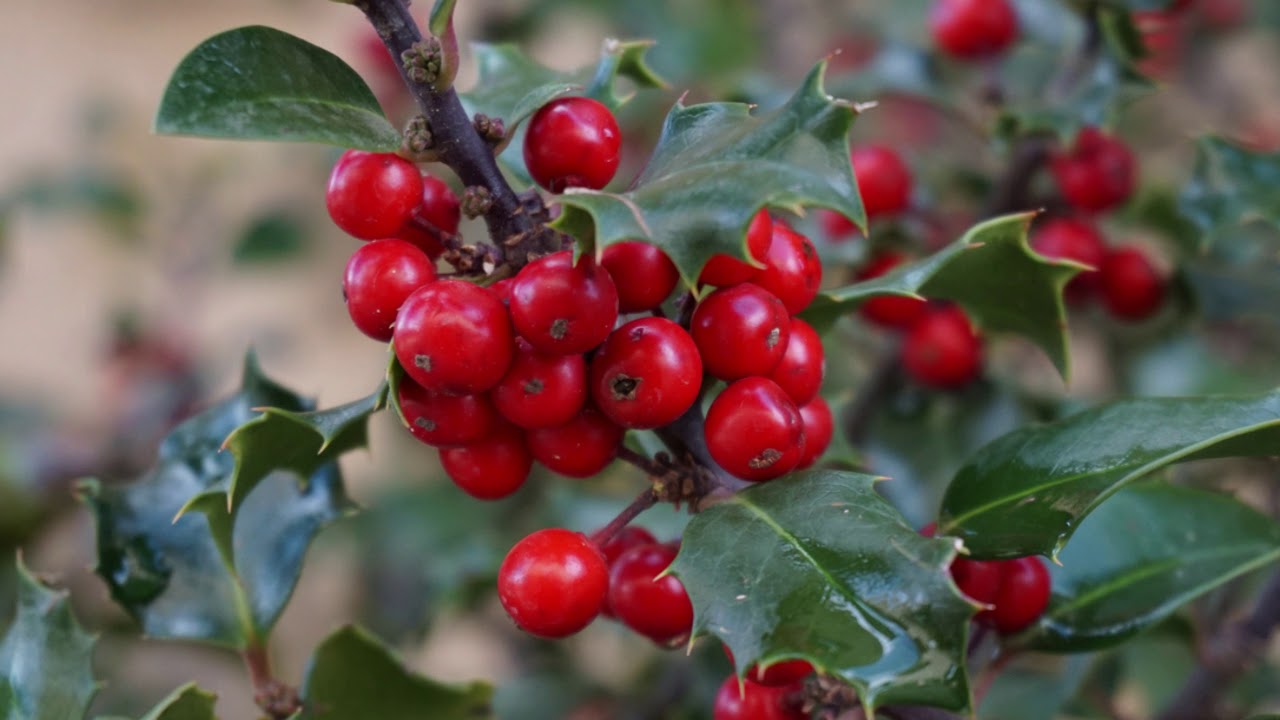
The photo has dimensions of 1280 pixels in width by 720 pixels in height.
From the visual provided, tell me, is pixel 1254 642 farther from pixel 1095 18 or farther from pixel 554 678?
pixel 554 678

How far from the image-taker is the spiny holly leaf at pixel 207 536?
0.85 m

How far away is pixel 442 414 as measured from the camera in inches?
25.1

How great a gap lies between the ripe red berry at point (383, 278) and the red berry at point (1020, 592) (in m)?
0.43

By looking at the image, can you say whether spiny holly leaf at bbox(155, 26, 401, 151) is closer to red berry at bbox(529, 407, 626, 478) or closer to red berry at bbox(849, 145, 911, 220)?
red berry at bbox(529, 407, 626, 478)

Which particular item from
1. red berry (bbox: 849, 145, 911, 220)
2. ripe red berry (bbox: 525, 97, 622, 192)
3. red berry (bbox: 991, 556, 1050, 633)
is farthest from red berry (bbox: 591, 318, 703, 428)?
red berry (bbox: 849, 145, 911, 220)

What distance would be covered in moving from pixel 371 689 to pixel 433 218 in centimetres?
39

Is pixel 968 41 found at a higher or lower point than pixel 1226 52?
higher

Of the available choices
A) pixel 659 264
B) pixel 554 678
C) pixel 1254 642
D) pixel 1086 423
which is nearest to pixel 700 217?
pixel 659 264

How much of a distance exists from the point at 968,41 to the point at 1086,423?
64 cm

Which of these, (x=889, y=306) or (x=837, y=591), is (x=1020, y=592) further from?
(x=889, y=306)

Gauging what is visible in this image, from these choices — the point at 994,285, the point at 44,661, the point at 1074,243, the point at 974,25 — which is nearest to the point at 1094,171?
the point at 1074,243

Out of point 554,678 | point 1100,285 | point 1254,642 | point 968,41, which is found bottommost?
point 554,678

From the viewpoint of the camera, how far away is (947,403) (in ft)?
4.10

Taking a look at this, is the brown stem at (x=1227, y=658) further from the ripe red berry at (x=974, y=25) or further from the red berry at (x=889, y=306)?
the ripe red berry at (x=974, y=25)
